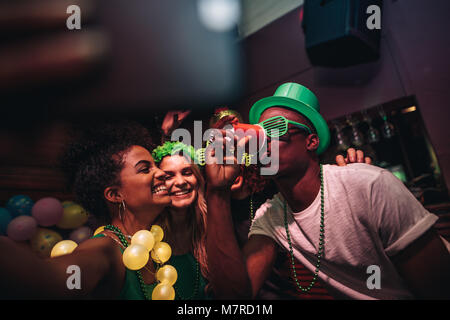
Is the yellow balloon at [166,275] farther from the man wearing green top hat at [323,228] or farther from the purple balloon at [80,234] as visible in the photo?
the purple balloon at [80,234]

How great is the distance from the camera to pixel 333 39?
6.26 feet

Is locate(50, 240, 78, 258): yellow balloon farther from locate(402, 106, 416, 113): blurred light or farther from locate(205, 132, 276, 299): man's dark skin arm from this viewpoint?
locate(402, 106, 416, 113): blurred light

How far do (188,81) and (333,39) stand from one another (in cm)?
140

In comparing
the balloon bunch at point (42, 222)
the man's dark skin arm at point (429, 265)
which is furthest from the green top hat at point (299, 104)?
the balloon bunch at point (42, 222)

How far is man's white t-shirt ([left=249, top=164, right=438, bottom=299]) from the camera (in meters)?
1.00

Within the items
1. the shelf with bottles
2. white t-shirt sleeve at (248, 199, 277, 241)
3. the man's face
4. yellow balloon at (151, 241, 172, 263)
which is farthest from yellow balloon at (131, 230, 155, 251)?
the shelf with bottles

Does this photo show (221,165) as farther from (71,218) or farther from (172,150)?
(71,218)

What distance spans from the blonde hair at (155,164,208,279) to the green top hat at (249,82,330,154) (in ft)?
2.05

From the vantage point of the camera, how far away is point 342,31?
5.99ft

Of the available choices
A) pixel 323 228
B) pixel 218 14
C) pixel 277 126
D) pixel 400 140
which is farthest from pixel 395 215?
pixel 218 14

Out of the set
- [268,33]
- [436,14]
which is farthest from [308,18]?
[436,14]

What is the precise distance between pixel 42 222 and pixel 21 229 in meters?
0.19

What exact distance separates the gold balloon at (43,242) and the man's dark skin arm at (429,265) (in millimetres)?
2449

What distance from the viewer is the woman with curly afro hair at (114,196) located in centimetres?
95
